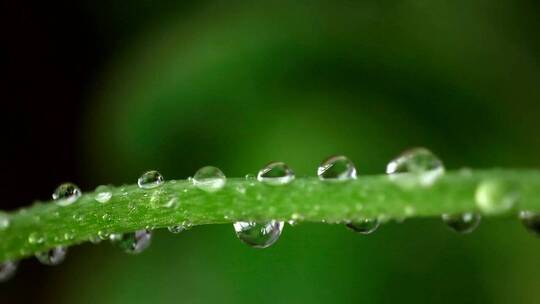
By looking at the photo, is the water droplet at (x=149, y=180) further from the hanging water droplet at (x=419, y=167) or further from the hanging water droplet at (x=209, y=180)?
the hanging water droplet at (x=419, y=167)

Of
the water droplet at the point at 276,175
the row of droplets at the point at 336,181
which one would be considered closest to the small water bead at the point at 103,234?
the row of droplets at the point at 336,181

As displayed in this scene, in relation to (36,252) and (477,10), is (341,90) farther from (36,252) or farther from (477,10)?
(36,252)

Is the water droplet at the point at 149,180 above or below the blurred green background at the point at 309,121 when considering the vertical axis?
below

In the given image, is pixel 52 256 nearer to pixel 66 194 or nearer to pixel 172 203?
pixel 66 194

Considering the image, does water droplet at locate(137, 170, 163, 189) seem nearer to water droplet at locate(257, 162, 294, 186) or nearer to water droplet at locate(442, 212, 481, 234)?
water droplet at locate(257, 162, 294, 186)

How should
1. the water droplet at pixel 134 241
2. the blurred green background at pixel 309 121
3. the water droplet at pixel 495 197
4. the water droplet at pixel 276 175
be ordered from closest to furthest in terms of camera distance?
1. the water droplet at pixel 495 197
2. the water droplet at pixel 276 175
3. the water droplet at pixel 134 241
4. the blurred green background at pixel 309 121

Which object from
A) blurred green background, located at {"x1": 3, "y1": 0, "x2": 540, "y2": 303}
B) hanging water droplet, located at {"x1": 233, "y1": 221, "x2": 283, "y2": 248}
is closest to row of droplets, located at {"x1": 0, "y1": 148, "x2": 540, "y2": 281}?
hanging water droplet, located at {"x1": 233, "y1": 221, "x2": 283, "y2": 248}
